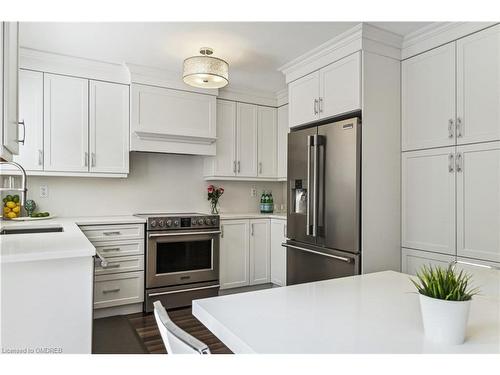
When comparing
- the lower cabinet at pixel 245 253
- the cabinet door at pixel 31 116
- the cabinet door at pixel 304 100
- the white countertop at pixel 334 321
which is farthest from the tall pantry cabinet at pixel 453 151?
the cabinet door at pixel 31 116

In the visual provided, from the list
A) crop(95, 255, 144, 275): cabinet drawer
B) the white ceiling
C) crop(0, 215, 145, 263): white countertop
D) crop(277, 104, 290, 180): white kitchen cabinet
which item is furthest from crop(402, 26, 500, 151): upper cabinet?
crop(95, 255, 144, 275): cabinet drawer

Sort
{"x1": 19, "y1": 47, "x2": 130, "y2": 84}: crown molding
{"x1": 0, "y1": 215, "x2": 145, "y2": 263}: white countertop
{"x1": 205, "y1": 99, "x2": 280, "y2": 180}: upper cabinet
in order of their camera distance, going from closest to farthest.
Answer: {"x1": 0, "y1": 215, "x2": 145, "y2": 263}: white countertop < {"x1": 19, "y1": 47, "x2": 130, "y2": 84}: crown molding < {"x1": 205, "y1": 99, "x2": 280, "y2": 180}: upper cabinet

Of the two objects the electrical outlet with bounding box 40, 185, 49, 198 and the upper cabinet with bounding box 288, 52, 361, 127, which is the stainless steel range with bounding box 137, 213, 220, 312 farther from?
the upper cabinet with bounding box 288, 52, 361, 127

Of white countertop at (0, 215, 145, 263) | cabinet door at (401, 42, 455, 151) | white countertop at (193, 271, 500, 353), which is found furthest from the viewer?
cabinet door at (401, 42, 455, 151)

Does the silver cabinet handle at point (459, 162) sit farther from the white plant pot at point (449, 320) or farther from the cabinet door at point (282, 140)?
the cabinet door at point (282, 140)

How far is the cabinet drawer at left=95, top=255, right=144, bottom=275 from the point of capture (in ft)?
10.1

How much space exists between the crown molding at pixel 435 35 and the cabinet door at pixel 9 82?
8.36 feet

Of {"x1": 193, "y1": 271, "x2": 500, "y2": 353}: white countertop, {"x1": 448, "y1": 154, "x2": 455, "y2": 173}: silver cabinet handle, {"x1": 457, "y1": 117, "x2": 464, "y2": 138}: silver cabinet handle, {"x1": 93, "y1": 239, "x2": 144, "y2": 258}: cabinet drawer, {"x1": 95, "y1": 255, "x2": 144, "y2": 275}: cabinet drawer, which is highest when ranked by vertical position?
{"x1": 457, "y1": 117, "x2": 464, "y2": 138}: silver cabinet handle

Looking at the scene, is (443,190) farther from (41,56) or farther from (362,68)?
(41,56)

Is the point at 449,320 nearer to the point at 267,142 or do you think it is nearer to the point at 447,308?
the point at 447,308

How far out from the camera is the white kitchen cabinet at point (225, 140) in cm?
391

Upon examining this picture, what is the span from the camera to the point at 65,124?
3.16 m

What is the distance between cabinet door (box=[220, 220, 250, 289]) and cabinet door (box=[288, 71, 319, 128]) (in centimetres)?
120

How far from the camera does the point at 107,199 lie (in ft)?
11.8
